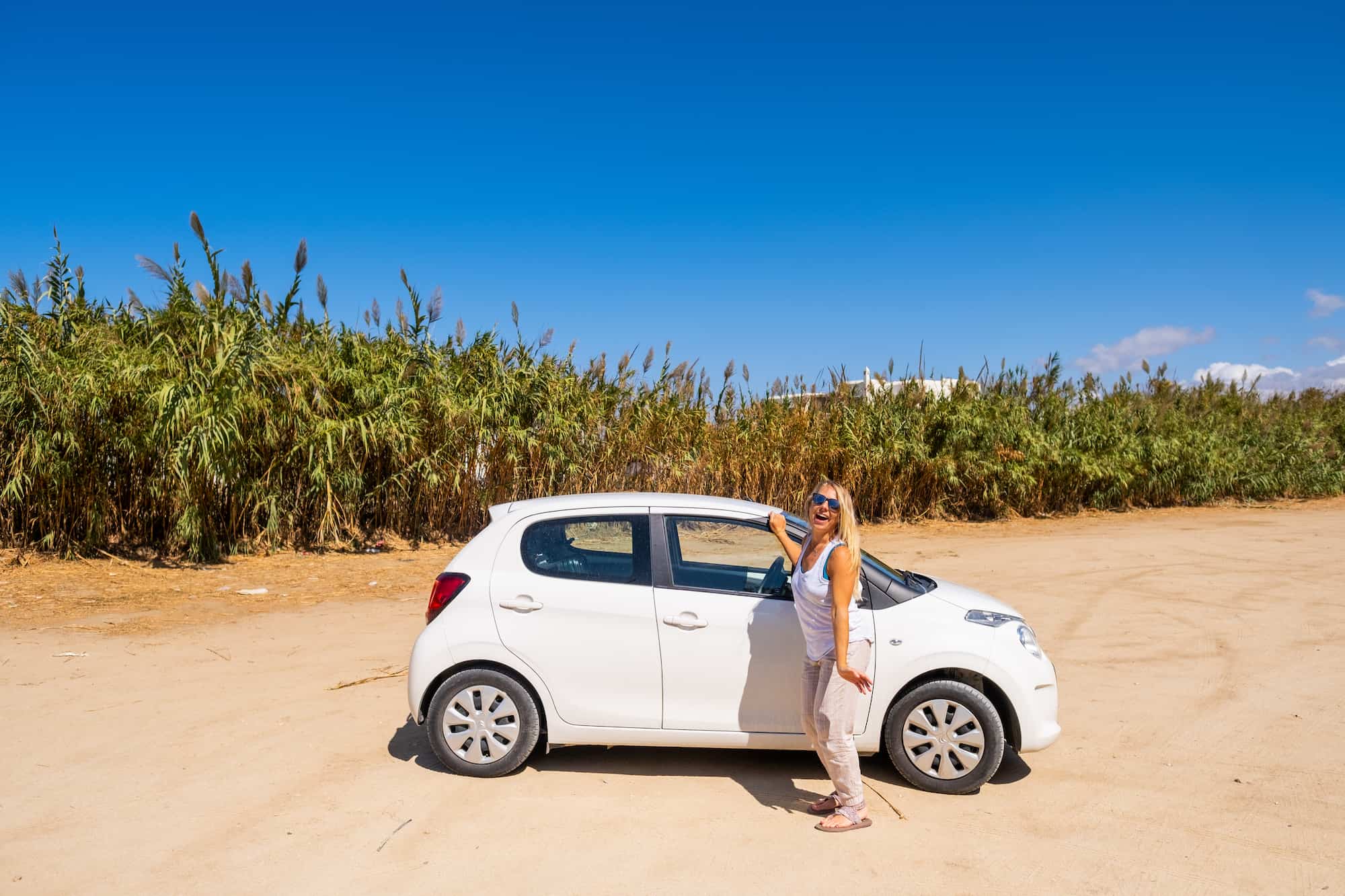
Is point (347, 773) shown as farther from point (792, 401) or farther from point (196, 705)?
point (792, 401)

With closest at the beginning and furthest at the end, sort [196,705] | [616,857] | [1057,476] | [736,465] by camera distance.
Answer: [616,857] < [196,705] < [736,465] < [1057,476]

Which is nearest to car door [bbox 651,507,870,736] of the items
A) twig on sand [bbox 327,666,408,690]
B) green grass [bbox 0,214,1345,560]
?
twig on sand [bbox 327,666,408,690]

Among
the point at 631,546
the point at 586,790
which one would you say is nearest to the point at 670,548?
the point at 631,546

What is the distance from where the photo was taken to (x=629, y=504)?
4.96 meters

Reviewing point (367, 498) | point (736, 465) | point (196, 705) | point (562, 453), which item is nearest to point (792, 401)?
point (736, 465)

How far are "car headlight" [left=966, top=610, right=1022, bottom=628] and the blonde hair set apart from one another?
86 cm

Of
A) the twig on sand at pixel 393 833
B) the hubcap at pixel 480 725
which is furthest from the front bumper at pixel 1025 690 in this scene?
the twig on sand at pixel 393 833

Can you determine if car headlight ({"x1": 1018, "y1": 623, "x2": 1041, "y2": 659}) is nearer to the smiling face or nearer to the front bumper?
the front bumper

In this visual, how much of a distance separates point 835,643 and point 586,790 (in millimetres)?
1598

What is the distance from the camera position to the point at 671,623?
184 inches

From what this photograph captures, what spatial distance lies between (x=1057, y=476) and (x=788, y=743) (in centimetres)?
1625

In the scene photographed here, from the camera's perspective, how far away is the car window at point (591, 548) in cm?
485

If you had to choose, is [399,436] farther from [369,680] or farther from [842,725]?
[842,725]

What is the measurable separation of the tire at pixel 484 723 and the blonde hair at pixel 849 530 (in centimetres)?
190
